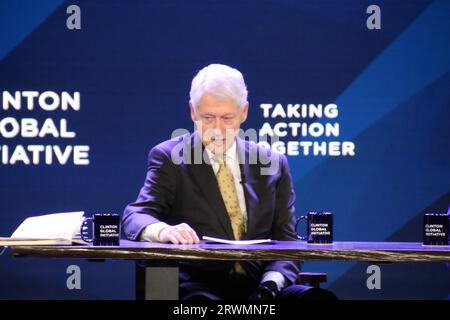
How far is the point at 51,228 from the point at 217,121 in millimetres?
1002

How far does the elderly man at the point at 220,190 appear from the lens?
3699 millimetres

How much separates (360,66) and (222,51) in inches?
34.1

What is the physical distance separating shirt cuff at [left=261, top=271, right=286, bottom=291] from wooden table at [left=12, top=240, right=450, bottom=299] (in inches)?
16.1

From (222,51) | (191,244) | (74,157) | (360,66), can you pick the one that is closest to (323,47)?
(360,66)

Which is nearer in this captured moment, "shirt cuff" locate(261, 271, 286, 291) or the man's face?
"shirt cuff" locate(261, 271, 286, 291)

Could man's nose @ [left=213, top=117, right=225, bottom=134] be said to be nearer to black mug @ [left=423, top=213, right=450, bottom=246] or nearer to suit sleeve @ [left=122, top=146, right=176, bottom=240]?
suit sleeve @ [left=122, top=146, right=176, bottom=240]

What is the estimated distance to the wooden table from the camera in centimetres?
309

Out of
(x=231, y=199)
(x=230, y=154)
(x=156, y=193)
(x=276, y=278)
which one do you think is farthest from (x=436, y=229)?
(x=156, y=193)

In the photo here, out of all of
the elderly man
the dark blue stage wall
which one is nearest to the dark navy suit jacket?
the elderly man

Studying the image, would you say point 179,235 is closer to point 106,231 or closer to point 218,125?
point 106,231

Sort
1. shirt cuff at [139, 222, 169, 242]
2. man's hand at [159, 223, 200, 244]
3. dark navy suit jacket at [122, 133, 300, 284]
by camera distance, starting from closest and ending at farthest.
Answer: man's hand at [159, 223, 200, 244] < shirt cuff at [139, 222, 169, 242] < dark navy suit jacket at [122, 133, 300, 284]

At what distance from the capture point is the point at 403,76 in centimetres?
541

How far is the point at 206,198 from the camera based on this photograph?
3865 mm

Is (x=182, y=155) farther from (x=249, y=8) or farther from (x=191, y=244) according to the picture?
(x=249, y=8)
